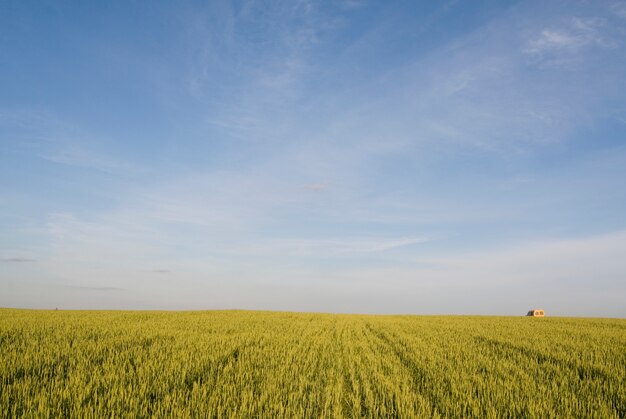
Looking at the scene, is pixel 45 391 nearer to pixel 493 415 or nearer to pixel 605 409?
pixel 493 415

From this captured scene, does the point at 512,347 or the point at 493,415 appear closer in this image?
the point at 493,415

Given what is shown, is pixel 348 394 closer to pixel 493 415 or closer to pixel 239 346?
pixel 493 415

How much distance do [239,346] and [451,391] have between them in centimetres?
714

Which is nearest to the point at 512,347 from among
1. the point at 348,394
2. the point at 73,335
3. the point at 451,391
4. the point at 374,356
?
the point at 374,356

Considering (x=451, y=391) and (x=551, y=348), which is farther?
(x=551, y=348)

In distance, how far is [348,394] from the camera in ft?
24.9

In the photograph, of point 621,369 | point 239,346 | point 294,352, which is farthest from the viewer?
point 239,346

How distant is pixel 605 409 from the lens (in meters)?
6.48

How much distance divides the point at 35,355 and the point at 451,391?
377 inches

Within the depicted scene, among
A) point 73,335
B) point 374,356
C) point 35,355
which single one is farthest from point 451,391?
point 73,335

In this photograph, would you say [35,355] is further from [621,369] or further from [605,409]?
[621,369]

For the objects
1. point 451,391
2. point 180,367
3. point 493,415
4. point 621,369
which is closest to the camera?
point 493,415

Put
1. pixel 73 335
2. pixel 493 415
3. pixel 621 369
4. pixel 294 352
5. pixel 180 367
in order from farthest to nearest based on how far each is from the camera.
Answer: pixel 73 335, pixel 294 352, pixel 621 369, pixel 180 367, pixel 493 415

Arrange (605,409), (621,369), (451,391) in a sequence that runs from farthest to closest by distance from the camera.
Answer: (621,369)
(451,391)
(605,409)
